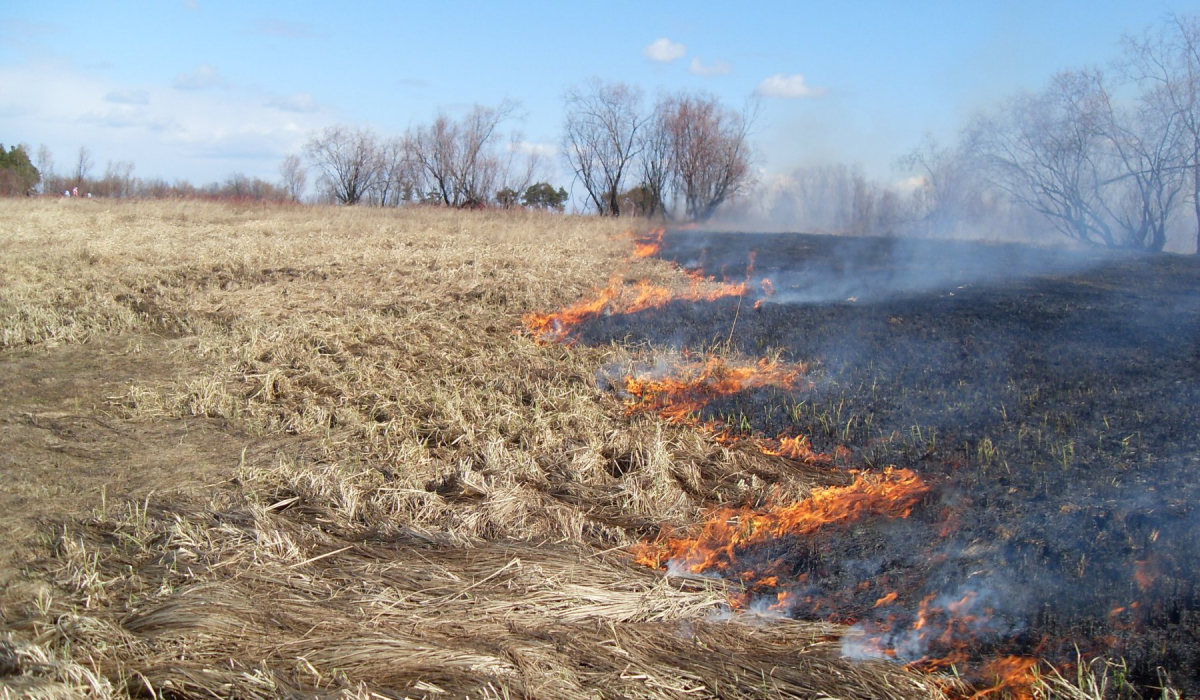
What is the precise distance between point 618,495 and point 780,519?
39.5 inches

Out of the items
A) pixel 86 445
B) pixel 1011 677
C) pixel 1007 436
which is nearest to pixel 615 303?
pixel 1007 436

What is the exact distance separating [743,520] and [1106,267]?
299 inches

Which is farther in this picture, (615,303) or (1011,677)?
(615,303)

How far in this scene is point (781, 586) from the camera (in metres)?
3.88

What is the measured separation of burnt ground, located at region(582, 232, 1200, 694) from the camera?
3.41 metres

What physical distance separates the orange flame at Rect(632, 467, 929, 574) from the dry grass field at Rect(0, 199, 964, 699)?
0.17 m

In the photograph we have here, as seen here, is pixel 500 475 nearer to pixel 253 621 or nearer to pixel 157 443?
pixel 253 621

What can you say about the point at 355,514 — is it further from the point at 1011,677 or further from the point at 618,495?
the point at 1011,677

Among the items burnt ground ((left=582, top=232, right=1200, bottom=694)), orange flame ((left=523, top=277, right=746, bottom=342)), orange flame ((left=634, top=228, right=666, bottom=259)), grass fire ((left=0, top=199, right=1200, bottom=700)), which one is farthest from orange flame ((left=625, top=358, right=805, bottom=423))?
orange flame ((left=634, top=228, right=666, bottom=259))

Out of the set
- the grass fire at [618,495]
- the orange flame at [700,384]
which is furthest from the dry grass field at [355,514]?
the orange flame at [700,384]

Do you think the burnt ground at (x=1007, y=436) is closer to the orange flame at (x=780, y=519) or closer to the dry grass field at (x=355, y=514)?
the orange flame at (x=780, y=519)

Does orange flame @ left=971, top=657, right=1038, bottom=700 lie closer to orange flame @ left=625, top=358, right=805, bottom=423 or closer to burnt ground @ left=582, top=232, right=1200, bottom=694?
burnt ground @ left=582, top=232, right=1200, bottom=694

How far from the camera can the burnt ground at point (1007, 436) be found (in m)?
3.41

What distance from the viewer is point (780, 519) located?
457 centimetres
